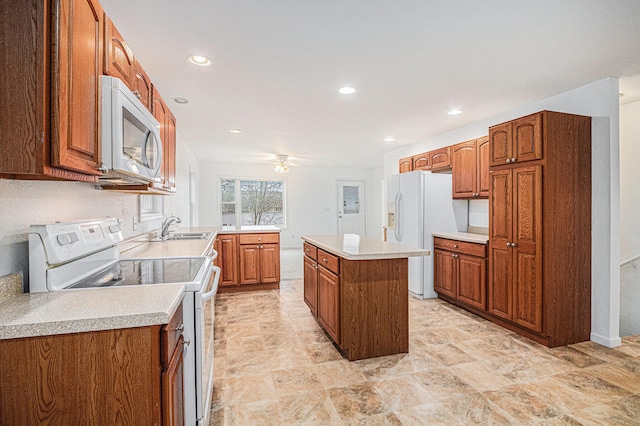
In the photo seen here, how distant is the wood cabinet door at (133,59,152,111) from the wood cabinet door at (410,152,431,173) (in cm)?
374

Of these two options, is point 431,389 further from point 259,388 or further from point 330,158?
point 330,158

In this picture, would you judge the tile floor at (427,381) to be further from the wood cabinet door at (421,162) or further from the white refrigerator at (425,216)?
the wood cabinet door at (421,162)

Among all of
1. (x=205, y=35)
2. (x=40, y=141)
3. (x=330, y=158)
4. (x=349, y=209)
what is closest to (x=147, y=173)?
(x=40, y=141)

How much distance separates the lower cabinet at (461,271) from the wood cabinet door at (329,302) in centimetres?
176

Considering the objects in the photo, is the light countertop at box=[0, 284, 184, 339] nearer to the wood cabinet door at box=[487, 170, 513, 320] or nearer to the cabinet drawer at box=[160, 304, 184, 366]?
the cabinet drawer at box=[160, 304, 184, 366]

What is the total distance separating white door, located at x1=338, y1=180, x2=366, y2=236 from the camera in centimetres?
901

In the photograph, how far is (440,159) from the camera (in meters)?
4.41

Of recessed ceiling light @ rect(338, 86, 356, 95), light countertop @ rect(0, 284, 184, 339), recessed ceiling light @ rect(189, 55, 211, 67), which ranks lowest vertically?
light countertop @ rect(0, 284, 184, 339)

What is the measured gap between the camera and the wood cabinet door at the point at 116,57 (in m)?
1.33

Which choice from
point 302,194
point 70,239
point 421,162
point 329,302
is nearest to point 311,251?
point 329,302

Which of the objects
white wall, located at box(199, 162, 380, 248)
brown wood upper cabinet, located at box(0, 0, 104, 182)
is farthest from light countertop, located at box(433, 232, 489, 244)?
white wall, located at box(199, 162, 380, 248)

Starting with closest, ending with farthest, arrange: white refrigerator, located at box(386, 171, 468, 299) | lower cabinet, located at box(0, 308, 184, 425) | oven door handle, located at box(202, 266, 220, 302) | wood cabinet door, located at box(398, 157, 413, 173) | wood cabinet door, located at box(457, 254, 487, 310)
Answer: lower cabinet, located at box(0, 308, 184, 425) → oven door handle, located at box(202, 266, 220, 302) → wood cabinet door, located at box(457, 254, 487, 310) → white refrigerator, located at box(386, 171, 468, 299) → wood cabinet door, located at box(398, 157, 413, 173)

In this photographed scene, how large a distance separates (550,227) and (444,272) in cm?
150

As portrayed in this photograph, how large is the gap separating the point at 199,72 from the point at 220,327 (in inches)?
92.2
